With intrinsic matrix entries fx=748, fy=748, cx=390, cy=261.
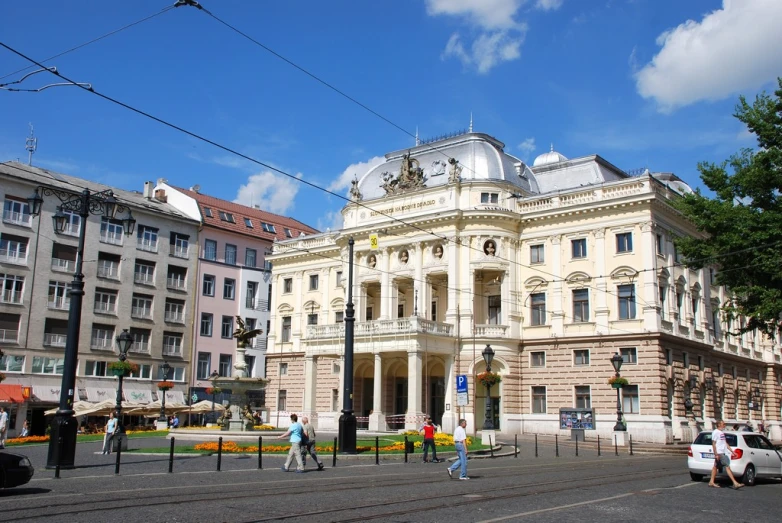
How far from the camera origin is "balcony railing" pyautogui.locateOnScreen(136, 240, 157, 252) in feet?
200

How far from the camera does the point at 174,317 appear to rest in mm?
62594

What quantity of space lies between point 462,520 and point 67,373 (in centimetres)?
1285

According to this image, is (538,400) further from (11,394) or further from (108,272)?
(11,394)

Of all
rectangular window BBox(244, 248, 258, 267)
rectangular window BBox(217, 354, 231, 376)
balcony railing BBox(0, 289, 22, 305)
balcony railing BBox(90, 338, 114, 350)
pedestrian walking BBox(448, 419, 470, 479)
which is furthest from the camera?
rectangular window BBox(244, 248, 258, 267)

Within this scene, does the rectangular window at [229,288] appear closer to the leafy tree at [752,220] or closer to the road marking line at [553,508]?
the leafy tree at [752,220]

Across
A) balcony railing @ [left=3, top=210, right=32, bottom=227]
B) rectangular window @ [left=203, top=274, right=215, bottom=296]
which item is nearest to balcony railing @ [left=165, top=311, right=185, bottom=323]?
rectangular window @ [left=203, top=274, right=215, bottom=296]

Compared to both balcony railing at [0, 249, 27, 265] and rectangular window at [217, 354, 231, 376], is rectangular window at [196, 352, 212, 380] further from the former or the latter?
balcony railing at [0, 249, 27, 265]

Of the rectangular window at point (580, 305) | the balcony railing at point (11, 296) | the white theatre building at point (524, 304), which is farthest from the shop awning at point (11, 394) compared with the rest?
the rectangular window at point (580, 305)

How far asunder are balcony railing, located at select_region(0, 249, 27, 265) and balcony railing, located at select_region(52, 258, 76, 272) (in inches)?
83.0

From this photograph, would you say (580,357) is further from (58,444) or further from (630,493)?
(58,444)

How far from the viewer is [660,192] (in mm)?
45344

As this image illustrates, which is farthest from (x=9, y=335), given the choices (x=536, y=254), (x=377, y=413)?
(x=536, y=254)

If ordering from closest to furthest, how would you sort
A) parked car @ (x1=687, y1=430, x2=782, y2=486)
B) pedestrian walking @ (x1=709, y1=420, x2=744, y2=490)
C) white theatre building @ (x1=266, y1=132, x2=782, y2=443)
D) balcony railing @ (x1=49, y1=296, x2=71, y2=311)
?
pedestrian walking @ (x1=709, y1=420, x2=744, y2=490) < parked car @ (x1=687, y1=430, x2=782, y2=486) < white theatre building @ (x1=266, y1=132, x2=782, y2=443) < balcony railing @ (x1=49, y1=296, x2=71, y2=311)

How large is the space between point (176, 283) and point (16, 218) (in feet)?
45.8
